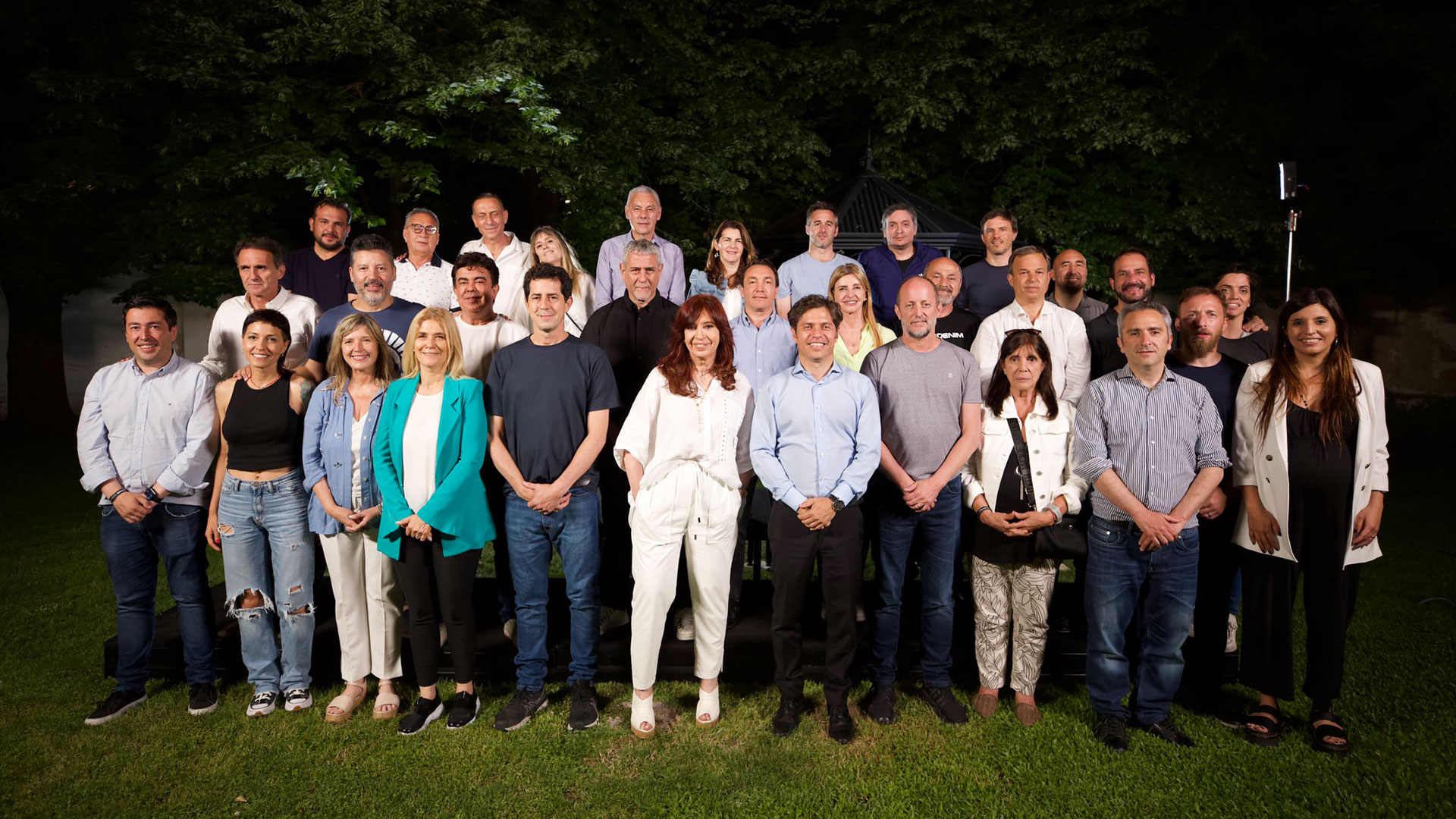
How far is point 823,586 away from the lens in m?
4.05

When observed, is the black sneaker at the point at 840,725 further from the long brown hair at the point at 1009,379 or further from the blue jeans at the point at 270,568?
the blue jeans at the point at 270,568

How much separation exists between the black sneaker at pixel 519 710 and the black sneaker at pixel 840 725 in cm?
150

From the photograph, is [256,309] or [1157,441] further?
[256,309]

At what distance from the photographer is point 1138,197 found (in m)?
13.6

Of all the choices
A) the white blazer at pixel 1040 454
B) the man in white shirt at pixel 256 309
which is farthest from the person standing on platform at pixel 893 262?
the man in white shirt at pixel 256 309

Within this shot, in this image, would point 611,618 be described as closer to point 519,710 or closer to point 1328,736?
point 519,710

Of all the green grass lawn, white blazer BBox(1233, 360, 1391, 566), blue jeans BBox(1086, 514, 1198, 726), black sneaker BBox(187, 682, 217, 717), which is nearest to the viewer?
the green grass lawn

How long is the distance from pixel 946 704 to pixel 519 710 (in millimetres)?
2184

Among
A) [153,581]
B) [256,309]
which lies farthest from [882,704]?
[256,309]

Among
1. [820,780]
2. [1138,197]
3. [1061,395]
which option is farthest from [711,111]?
[820,780]

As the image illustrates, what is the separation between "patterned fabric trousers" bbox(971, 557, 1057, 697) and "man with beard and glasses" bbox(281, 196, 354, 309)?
433 cm

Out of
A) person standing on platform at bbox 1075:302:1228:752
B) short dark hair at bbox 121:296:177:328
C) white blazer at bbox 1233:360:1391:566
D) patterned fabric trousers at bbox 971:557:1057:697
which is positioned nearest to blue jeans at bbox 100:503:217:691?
short dark hair at bbox 121:296:177:328

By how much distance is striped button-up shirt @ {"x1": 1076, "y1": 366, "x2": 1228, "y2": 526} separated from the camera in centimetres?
386

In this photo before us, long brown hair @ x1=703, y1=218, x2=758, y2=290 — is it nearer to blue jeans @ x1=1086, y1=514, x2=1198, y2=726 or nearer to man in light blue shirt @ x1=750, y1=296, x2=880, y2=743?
man in light blue shirt @ x1=750, y1=296, x2=880, y2=743
